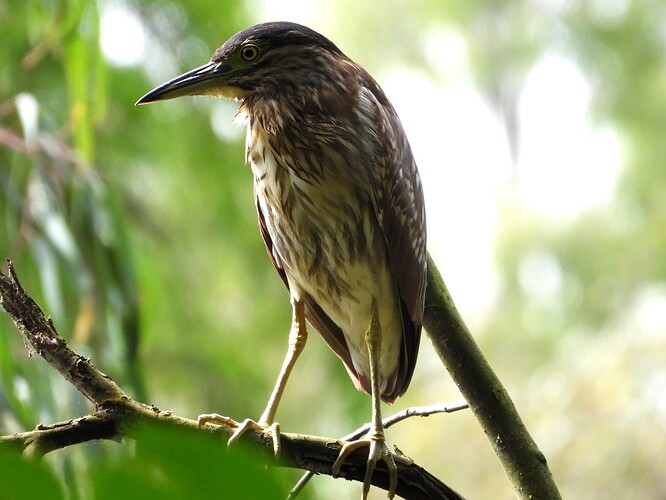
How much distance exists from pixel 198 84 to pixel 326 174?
0.27 meters

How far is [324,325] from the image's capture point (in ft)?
5.59

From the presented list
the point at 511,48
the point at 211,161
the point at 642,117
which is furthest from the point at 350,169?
the point at 511,48

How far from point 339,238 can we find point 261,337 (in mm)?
2120

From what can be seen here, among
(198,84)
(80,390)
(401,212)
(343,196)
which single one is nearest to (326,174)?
(343,196)

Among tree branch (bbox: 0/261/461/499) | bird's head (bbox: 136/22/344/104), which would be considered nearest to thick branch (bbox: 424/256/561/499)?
tree branch (bbox: 0/261/461/499)

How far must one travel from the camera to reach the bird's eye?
4.87 feet

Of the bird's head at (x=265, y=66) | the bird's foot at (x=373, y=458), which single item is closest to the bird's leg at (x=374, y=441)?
the bird's foot at (x=373, y=458)

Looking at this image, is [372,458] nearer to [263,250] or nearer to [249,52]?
[249,52]

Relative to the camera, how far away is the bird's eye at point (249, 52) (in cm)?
148

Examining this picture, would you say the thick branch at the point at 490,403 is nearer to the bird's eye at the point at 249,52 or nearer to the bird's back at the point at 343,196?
the bird's back at the point at 343,196

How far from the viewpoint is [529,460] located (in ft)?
3.85

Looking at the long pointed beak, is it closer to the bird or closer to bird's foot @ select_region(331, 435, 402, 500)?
the bird

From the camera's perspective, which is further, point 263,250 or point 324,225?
point 263,250

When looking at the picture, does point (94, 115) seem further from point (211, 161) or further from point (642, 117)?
point (642, 117)
